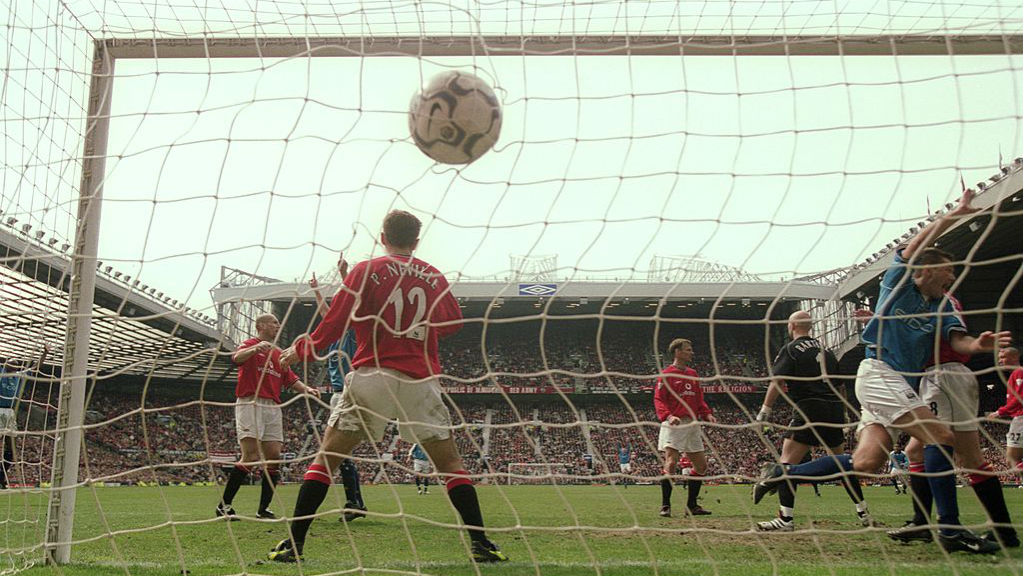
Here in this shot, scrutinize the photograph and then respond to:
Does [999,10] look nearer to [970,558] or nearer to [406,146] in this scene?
[970,558]

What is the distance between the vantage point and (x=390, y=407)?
11.5 ft

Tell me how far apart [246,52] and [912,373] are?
3.75 m

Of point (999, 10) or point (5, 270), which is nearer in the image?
point (999, 10)

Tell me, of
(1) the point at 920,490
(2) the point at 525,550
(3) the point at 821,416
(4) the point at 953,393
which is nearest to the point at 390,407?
(2) the point at 525,550

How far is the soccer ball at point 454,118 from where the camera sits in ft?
11.5

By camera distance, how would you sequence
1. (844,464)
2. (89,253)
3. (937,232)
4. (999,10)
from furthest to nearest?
(844,464) < (89,253) < (999,10) < (937,232)

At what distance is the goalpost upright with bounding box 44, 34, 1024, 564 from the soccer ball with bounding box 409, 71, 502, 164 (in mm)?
449

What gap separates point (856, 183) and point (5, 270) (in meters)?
4.99

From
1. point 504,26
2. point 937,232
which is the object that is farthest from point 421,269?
point 937,232

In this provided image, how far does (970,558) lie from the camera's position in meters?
3.55

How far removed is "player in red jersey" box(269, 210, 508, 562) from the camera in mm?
3449

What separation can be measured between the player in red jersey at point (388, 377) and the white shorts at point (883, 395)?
1977 mm

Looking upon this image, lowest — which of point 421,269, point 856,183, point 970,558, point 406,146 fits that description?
point 970,558

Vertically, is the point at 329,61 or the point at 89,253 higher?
the point at 329,61
